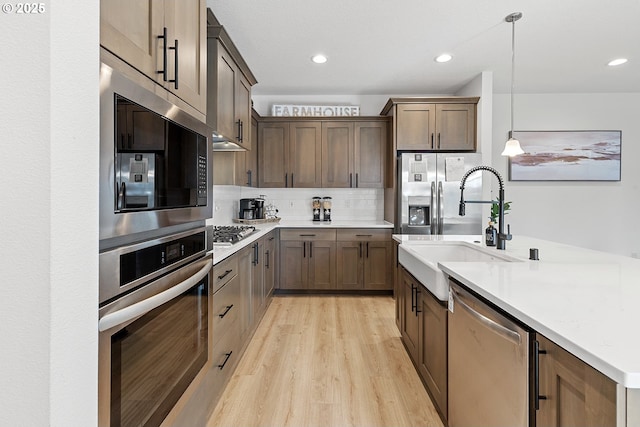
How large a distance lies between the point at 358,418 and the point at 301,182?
2.99 m

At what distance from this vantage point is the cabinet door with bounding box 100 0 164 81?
857mm

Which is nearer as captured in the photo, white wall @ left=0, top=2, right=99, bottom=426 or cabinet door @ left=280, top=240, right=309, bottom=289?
white wall @ left=0, top=2, right=99, bottom=426

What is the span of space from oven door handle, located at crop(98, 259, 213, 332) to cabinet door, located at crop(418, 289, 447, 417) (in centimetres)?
117

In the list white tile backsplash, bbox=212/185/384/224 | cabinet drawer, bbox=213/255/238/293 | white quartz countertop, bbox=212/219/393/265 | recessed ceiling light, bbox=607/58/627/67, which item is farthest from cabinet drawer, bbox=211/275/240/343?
recessed ceiling light, bbox=607/58/627/67

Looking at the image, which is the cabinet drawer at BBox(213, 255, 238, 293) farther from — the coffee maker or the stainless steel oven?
the coffee maker

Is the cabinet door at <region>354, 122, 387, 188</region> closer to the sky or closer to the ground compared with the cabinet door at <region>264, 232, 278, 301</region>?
closer to the sky

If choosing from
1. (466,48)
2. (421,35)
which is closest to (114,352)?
(421,35)

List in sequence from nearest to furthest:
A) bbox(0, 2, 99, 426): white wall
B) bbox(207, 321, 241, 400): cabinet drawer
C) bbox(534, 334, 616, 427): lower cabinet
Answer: bbox(0, 2, 99, 426): white wall, bbox(534, 334, 616, 427): lower cabinet, bbox(207, 321, 241, 400): cabinet drawer

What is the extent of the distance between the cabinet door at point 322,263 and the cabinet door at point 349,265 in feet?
0.24

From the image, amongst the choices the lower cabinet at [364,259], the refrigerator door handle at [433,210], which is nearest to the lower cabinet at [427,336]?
the refrigerator door handle at [433,210]

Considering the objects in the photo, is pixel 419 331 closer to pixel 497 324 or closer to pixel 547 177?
pixel 497 324

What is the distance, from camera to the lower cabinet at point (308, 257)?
4.07 meters

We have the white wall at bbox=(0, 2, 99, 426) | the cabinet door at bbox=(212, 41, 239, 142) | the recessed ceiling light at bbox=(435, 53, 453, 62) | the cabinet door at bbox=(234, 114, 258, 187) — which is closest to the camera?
the white wall at bbox=(0, 2, 99, 426)

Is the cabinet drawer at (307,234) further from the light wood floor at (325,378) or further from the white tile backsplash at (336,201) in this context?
the light wood floor at (325,378)
